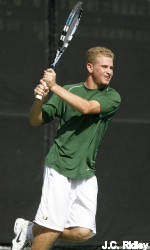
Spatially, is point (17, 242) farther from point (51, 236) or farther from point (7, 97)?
point (7, 97)

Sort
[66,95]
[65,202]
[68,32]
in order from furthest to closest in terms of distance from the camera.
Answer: [68,32] → [65,202] → [66,95]

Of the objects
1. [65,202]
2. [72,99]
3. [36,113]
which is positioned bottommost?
[65,202]

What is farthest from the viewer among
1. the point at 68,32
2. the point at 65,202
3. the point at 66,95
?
the point at 68,32

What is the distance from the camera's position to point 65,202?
4.95m

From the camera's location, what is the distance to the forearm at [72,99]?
471 cm

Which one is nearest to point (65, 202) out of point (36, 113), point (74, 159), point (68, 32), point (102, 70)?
point (74, 159)

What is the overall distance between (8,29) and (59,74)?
0.64m

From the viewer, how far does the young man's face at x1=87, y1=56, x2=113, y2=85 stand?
5027mm

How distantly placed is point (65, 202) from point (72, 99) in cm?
79

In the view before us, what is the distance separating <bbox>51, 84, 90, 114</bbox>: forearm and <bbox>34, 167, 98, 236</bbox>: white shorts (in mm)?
541

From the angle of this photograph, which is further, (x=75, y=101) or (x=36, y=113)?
(x=36, y=113)

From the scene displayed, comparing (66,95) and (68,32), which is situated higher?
(68,32)

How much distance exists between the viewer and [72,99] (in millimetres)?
4730

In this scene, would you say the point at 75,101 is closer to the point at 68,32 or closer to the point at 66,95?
the point at 66,95
